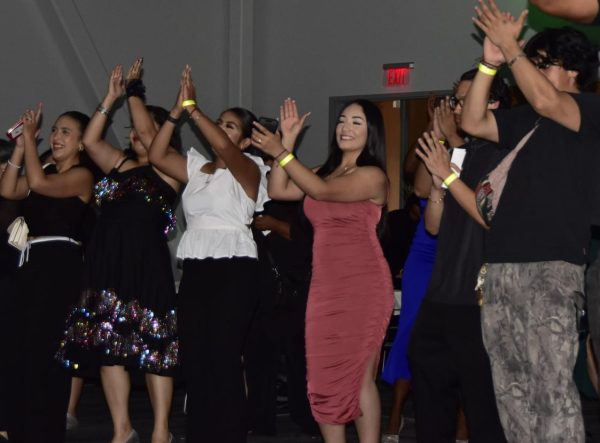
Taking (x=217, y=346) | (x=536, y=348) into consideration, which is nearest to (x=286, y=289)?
(x=217, y=346)

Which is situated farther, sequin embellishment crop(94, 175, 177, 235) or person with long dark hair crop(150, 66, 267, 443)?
sequin embellishment crop(94, 175, 177, 235)

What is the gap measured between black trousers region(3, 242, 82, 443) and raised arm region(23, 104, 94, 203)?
251mm

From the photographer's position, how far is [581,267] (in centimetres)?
305

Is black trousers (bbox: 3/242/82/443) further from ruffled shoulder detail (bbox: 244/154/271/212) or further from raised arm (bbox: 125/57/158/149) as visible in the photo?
ruffled shoulder detail (bbox: 244/154/271/212)

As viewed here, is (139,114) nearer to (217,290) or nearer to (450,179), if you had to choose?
(217,290)

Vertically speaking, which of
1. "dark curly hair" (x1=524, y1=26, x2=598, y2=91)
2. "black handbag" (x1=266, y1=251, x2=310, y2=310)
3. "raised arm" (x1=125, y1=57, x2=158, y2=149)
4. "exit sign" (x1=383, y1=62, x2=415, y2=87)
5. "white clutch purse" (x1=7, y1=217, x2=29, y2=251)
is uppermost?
"exit sign" (x1=383, y1=62, x2=415, y2=87)

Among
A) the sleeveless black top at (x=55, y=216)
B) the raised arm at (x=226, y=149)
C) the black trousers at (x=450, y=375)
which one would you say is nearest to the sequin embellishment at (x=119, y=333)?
the sleeveless black top at (x=55, y=216)

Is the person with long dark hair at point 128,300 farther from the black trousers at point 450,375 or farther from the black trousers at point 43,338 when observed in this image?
the black trousers at point 450,375

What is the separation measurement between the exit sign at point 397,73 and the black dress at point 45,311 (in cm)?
449

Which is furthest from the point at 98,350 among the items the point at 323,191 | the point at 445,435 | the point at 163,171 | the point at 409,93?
the point at 409,93

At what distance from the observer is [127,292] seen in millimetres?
4949

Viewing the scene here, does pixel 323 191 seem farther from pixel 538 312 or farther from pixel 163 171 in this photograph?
pixel 538 312

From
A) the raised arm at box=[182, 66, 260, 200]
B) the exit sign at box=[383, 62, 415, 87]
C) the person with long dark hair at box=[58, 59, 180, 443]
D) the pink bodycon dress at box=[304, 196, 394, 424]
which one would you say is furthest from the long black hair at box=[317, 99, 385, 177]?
the exit sign at box=[383, 62, 415, 87]

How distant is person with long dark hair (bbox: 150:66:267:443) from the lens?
4.63 m
